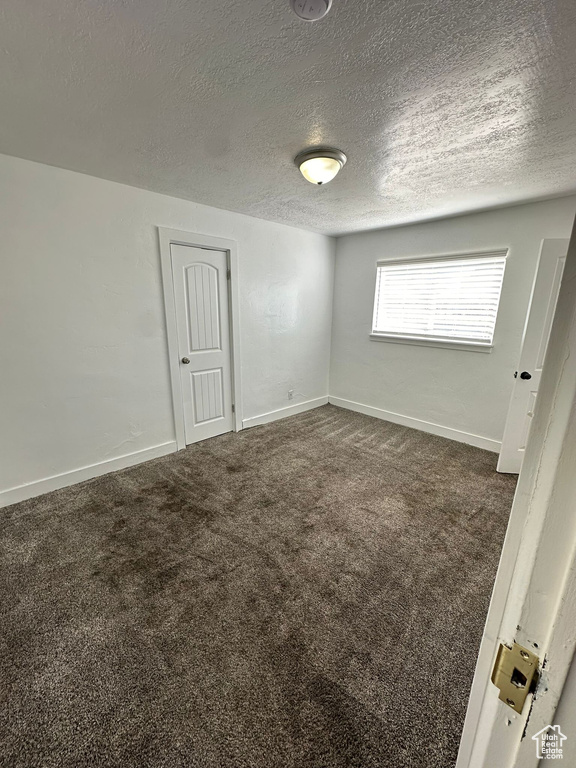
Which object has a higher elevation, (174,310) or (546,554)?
(174,310)

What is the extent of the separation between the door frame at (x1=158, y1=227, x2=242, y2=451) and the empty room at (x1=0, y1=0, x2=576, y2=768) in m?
0.02

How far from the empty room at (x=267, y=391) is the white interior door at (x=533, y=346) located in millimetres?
22

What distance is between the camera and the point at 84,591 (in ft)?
5.40

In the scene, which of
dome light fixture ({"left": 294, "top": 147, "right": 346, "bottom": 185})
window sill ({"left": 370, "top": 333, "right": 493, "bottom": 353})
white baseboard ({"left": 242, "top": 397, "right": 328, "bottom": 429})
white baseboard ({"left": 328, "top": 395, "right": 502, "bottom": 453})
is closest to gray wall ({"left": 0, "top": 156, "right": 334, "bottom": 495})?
white baseboard ({"left": 242, "top": 397, "right": 328, "bottom": 429})

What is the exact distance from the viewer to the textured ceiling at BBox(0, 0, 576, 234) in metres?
1.03

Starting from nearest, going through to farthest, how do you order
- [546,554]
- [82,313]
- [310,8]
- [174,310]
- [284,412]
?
[546,554] < [310,8] < [82,313] < [174,310] < [284,412]

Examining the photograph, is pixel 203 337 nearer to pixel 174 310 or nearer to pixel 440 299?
pixel 174 310

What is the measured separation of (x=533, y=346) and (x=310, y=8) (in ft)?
8.53

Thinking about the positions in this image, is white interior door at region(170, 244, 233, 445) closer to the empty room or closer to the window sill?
the empty room

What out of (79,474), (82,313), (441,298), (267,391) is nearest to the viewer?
(82,313)

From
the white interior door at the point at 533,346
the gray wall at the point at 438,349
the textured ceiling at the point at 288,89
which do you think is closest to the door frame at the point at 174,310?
the textured ceiling at the point at 288,89

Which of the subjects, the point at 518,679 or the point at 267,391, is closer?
the point at 518,679

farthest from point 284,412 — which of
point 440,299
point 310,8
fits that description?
point 310,8

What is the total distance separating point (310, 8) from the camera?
3.15 feet
